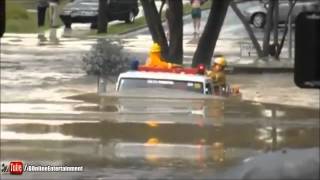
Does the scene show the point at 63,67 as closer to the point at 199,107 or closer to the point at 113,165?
the point at 199,107

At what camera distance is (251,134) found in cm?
1153

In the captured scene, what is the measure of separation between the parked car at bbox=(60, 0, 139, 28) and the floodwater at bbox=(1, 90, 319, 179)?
1926 centimetres

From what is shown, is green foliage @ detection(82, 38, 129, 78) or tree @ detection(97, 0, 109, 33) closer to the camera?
green foliage @ detection(82, 38, 129, 78)

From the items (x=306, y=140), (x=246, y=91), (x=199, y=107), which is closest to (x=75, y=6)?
(x=246, y=91)

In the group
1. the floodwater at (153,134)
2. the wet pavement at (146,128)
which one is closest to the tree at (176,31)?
the wet pavement at (146,128)

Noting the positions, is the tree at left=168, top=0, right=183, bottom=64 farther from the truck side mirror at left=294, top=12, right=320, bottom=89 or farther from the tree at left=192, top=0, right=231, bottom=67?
the truck side mirror at left=294, top=12, right=320, bottom=89

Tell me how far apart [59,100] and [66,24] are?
64.7ft

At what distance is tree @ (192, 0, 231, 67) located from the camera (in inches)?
774

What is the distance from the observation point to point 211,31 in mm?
19891

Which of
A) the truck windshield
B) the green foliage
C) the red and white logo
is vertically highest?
the red and white logo

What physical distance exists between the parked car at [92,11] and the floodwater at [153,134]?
63.2 ft

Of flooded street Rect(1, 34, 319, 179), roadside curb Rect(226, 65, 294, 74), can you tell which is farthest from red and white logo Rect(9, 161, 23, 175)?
roadside curb Rect(226, 65, 294, 74)

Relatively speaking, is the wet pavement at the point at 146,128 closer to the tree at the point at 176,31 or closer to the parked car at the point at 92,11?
the tree at the point at 176,31

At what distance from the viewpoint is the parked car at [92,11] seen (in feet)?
112
